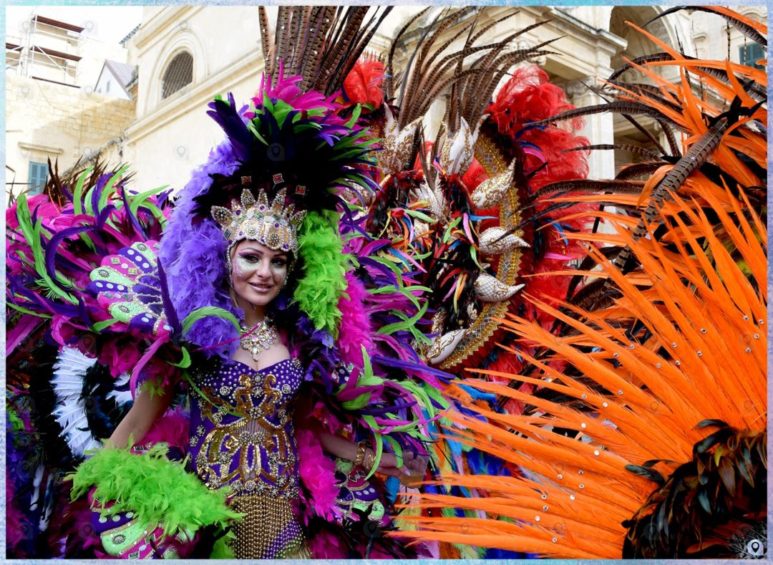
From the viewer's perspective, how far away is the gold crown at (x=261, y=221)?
1.76 meters

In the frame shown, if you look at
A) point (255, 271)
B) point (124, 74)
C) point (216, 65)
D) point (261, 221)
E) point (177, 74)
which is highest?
point (124, 74)

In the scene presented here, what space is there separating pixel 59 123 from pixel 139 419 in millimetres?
8879

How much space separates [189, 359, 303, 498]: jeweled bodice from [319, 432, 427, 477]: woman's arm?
0.59 feet

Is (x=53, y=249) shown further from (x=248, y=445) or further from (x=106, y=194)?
(x=248, y=445)

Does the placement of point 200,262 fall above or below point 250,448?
above

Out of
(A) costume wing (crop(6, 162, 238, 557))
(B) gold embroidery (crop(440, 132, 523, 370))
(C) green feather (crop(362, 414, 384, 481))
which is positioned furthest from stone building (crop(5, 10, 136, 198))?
(C) green feather (crop(362, 414, 384, 481))

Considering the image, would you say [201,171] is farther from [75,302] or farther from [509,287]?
[509,287]

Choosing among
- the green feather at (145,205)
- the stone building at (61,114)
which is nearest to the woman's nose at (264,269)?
the green feather at (145,205)

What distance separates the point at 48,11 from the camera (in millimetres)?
1966

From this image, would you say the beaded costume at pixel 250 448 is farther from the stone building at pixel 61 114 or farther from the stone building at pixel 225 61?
the stone building at pixel 225 61

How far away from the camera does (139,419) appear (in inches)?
68.7

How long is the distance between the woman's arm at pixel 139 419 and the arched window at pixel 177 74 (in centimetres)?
1050

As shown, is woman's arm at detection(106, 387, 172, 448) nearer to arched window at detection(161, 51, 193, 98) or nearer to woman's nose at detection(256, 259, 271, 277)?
woman's nose at detection(256, 259, 271, 277)

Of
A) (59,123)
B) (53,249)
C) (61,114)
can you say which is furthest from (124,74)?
(53,249)
